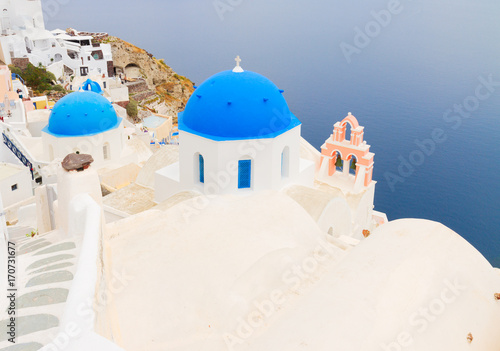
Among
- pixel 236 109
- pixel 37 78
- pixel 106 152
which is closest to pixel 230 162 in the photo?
pixel 236 109

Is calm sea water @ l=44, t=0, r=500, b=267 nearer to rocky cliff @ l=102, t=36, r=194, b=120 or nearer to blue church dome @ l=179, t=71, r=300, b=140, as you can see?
rocky cliff @ l=102, t=36, r=194, b=120

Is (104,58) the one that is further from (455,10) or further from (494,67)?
(455,10)

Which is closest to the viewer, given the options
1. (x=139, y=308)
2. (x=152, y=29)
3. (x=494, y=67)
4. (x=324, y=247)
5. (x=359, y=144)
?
(x=139, y=308)

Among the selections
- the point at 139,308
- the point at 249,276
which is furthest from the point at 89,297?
the point at 249,276

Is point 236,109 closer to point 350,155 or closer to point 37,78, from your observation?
point 350,155

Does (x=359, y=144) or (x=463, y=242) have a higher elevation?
(x=463, y=242)

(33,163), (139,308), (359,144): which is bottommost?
(33,163)

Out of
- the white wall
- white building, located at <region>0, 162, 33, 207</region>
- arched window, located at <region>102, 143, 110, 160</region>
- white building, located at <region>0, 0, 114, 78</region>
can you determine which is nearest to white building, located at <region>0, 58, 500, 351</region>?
the white wall
